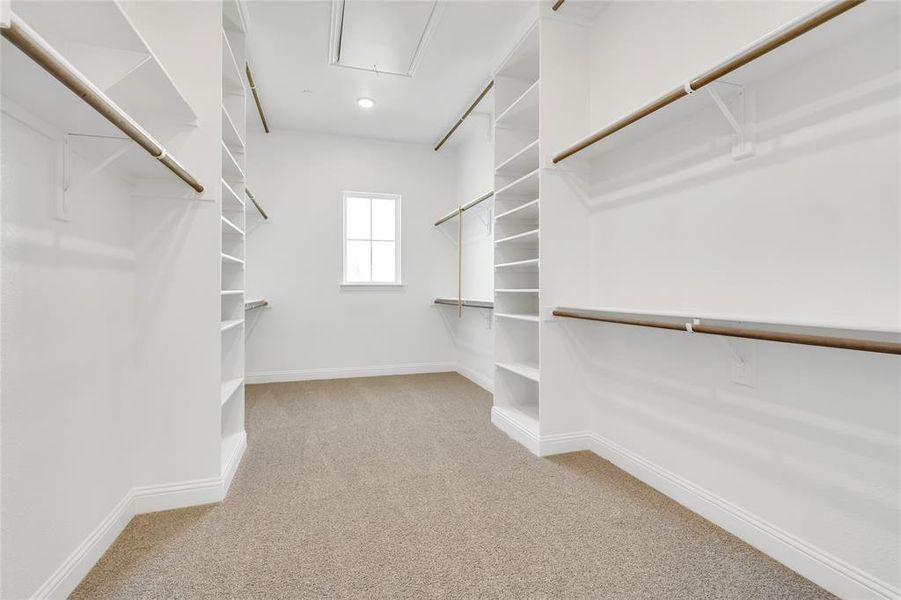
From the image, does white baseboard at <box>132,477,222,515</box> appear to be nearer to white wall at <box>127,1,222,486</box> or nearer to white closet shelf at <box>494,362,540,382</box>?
white wall at <box>127,1,222,486</box>

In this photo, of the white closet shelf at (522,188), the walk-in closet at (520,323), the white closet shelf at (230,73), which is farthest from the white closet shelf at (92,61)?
the white closet shelf at (522,188)

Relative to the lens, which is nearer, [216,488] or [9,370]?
[9,370]

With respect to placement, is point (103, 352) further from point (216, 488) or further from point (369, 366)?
point (369, 366)

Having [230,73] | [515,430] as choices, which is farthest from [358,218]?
[515,430]

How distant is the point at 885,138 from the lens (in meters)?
1.19

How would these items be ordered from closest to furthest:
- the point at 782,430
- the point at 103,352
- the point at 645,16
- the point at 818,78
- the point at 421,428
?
the point at 818,78 < the point at 782,430 < the point at 103,352 < the point at 645,16 < the point at 421,428

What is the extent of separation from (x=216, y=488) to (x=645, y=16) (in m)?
3.14

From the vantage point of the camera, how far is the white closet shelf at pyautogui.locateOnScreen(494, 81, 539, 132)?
8.48 feet

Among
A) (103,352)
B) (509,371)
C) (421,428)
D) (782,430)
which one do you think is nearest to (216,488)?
(103,352)

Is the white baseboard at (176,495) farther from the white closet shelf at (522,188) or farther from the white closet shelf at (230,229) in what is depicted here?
the white closet shelf at (522,188)

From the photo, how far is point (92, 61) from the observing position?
1433 millimetres

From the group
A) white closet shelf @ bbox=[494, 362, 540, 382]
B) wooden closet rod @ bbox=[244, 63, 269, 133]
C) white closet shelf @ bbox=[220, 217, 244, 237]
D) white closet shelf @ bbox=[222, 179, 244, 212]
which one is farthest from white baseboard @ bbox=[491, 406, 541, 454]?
wooden closet rod @ bbox=[244, 63, 269, 133]

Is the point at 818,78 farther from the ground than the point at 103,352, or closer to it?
farther from the ground

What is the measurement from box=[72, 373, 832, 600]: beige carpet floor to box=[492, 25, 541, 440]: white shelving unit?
512mm
